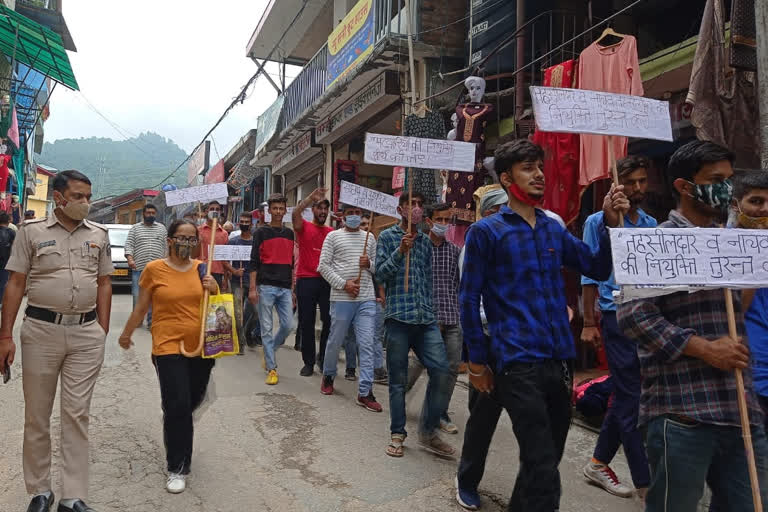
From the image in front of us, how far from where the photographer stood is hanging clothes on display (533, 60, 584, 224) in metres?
6.03

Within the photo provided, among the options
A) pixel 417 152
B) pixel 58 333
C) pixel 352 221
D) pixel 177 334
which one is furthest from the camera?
pixel 352 221

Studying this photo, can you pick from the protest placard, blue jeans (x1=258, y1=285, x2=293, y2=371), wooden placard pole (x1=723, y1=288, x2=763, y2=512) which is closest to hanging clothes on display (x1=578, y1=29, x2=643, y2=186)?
blue jeans (x1=258, y1=285, x2=293, y2=371)

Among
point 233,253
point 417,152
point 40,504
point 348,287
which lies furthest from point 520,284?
point 233,253

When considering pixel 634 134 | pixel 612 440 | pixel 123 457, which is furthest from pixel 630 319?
pixel 123 457

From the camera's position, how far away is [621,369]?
11.7ft

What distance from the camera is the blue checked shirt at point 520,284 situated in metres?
2.65

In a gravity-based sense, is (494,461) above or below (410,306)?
below

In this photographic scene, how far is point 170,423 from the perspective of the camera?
366 cm

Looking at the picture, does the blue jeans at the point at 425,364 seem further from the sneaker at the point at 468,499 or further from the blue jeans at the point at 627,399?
the blue jeans at the point at 627,399

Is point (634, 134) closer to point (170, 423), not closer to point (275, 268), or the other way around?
point (170, 423)

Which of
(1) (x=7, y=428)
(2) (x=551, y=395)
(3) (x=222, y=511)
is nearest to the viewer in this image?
(2) (x=551, y=395)

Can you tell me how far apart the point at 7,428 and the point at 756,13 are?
20.6ft

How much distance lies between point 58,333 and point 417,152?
3.05 meters

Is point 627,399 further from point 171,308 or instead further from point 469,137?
point 469,137
